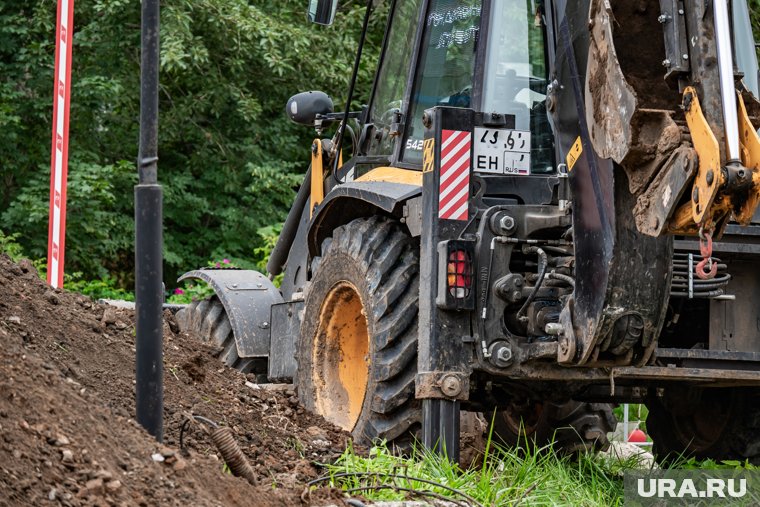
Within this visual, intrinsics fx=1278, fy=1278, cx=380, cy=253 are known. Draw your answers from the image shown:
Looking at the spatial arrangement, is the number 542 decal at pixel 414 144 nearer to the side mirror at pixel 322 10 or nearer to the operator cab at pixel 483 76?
the operator cab at pixel 483 76

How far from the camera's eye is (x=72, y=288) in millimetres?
13609

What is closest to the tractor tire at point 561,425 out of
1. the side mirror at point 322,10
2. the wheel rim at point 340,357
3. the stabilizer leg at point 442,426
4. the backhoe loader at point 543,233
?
the backhoe loader at point 543,233

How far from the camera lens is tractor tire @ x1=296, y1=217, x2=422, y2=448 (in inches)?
246

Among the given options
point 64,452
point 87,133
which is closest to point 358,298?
point 64,452

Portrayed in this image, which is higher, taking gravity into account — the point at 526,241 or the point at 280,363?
the point at 526,241

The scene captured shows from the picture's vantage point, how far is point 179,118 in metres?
15.8

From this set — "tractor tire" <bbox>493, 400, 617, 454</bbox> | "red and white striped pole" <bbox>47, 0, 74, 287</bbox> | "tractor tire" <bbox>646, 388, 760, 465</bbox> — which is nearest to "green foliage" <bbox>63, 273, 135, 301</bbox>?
"red and white striped pole" <bbox>47, 0, 74, 287</bbox>

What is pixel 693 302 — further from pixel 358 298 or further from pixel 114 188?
pixel 114 188

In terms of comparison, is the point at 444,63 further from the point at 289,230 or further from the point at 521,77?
the point at 289,230

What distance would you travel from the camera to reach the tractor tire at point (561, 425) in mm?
7594

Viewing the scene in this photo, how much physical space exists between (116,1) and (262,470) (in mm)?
9824

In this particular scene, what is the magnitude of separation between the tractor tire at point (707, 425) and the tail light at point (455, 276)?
1.62m

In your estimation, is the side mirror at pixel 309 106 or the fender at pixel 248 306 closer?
the side mirror at pixel 309 106

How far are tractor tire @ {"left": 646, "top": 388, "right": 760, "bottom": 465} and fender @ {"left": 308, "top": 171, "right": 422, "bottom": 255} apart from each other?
187 centimetres
